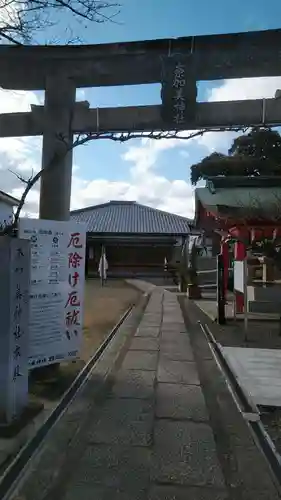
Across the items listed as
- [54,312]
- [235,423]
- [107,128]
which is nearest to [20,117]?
[107,128]

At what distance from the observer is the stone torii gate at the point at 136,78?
17.7ft

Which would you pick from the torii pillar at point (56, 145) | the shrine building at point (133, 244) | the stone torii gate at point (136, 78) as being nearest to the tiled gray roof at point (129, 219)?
the shrine building at point (133, 244)

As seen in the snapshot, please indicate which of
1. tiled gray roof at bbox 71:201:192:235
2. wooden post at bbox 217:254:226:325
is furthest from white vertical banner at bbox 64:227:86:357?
tiled gray roof at bbox 71:201:192:235

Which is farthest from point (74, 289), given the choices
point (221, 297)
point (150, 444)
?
point (221, 297)

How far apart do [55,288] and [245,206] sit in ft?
19.1

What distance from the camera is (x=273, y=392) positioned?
16.4ft

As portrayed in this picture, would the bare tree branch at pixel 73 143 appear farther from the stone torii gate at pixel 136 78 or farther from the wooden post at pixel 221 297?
the wooden post at pixel 221 297

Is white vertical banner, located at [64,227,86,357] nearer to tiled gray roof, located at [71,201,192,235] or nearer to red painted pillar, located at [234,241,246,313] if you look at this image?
red painted pillar, located at [234,241,246,313]

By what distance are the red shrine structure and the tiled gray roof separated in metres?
17.5

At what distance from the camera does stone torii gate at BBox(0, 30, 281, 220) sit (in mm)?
5398

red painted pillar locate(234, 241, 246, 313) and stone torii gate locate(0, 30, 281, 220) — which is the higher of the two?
stone torii gate locate(0, 30, 281, 220)

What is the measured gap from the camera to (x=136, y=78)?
5812mm

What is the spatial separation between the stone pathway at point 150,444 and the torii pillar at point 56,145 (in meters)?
2.38

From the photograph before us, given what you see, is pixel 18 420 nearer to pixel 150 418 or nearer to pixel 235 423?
pixel 150 418
